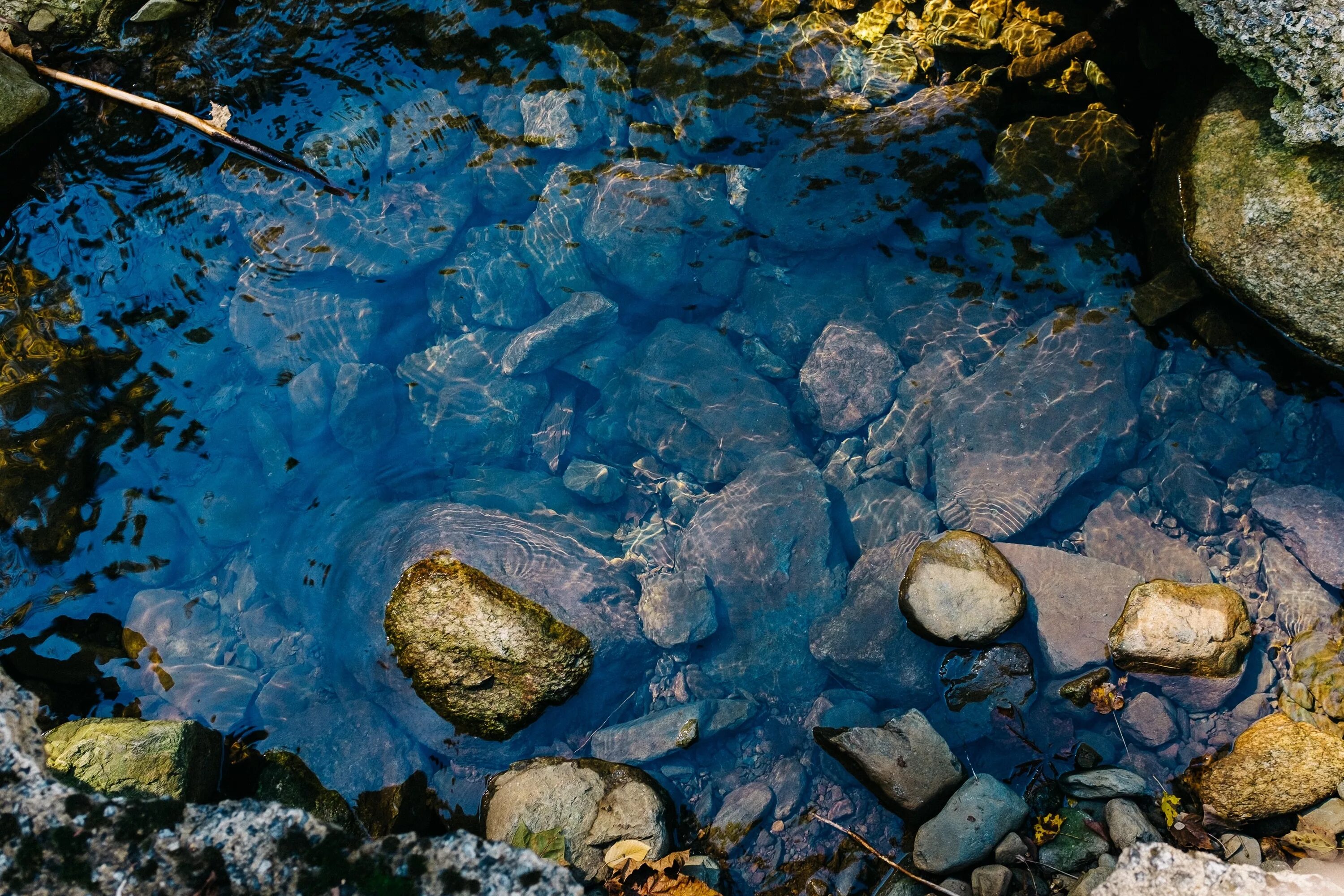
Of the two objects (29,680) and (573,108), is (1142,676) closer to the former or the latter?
(573,108)

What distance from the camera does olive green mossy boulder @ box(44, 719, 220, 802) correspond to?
371 cm

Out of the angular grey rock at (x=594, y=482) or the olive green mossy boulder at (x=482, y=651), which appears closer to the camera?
the olive green mossy boulder at (x=482, y=651)

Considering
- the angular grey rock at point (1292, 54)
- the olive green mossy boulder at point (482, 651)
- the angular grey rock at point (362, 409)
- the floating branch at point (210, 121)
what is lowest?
the olive green mossy boulder at point (482, 651)

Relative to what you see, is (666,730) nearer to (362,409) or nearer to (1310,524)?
(362,409)

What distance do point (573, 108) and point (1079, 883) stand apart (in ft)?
19.5

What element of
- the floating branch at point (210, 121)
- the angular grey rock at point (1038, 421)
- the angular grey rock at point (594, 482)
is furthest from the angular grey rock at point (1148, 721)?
the floating branch at point (210, 121)

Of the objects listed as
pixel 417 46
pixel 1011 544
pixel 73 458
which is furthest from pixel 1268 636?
pixel 73 458

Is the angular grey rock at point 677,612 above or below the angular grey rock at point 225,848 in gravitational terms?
below

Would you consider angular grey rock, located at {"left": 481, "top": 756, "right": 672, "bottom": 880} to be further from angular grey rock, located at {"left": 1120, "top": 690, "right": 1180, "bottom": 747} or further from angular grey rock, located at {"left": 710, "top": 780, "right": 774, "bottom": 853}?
angular grey rock, located at {"left": 1120, "top": 690, "right": 1180, "bottom": 747}

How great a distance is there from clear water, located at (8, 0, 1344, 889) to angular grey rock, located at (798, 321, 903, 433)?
0.34 ft

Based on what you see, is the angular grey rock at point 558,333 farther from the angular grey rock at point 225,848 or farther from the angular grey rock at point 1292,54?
the angular grey rock at point 1292,54

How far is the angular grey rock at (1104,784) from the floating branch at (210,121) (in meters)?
6.24

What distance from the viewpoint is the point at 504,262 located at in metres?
5.77

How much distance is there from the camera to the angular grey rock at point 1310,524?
4.64m
